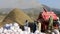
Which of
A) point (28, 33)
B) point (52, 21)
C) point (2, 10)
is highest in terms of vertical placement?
point (2, 10)

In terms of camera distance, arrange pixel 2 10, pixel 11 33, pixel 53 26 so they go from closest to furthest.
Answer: pixel 11 33
pixel 53 26
pixel 2 10

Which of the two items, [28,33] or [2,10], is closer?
[28,33]

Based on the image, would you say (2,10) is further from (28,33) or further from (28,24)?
(28,33)

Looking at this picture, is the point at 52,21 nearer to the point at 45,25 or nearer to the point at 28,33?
the point at 45,25

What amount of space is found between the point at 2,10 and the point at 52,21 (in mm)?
2272

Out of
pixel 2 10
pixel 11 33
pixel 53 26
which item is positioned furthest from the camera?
pixel 2 10

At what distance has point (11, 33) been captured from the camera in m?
2.32
